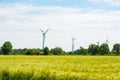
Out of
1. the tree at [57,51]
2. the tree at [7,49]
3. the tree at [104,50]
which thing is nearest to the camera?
the tree at [104,50]

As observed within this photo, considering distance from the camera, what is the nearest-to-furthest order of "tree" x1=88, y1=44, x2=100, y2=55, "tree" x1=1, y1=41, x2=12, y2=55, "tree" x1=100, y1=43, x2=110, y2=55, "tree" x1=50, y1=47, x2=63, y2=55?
"tree" x1=100, y1=43, x2=110, y2=55 → "tree" x1=88, y1=44, x2=100, y2=55 → "tree" x1=50, y1=47, x2=63, y2=55 → "tree" x1=1, y1=41, x2=12, y2=55

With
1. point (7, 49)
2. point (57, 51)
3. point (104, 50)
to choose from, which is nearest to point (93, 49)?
point (104, 50)

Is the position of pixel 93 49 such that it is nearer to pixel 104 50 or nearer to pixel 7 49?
pixel 104 50

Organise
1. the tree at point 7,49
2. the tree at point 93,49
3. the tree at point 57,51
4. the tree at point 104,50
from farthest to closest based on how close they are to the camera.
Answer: the tree at point 7,49 → the tree at point 57,51 → the tree at point 93,49 → the tree at point 104,50

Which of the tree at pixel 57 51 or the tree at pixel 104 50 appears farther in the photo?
the tree at pixel 57 51

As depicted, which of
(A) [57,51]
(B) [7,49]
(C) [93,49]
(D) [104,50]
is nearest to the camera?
(D) [104,50]

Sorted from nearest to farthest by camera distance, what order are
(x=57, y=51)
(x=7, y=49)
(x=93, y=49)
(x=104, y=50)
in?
(x=104, y=50)
(x=93, y=49)
(x=57, y=51)
(x=7, y=49)

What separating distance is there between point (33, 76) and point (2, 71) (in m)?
3.42

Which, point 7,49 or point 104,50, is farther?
point 7,49

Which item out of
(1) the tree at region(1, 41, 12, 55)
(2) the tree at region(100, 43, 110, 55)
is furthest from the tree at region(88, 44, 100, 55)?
(1) the tree at region(1, 41, 12, 55)

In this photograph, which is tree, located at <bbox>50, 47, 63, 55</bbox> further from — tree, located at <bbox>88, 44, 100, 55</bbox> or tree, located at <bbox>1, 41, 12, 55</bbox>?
tree, located at <bbox>1, 41, 12, 55</bbox>

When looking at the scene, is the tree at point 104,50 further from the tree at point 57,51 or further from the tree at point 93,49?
the tree at point 57,51

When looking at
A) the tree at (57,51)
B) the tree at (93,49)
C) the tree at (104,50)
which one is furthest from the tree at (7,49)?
the tree at (104,50)

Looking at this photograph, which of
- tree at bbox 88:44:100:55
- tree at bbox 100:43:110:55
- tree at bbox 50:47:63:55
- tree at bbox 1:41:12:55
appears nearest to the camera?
tree at bbox 100:43:110:55
